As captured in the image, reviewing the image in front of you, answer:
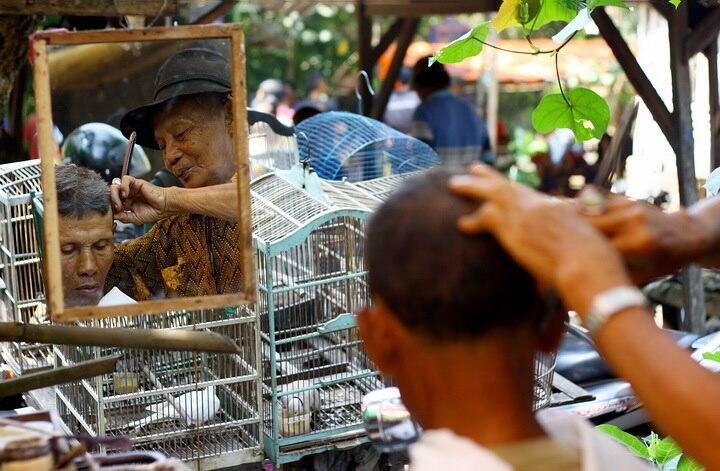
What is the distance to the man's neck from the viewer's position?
119 cm

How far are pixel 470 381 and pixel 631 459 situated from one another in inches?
9.0

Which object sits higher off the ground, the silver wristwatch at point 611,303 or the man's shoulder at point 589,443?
the silver wristwatch at point 611,303

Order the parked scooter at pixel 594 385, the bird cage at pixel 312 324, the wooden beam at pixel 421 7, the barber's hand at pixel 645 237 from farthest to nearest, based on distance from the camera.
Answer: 1. the wooden beam at pixel 421 7
2. the parked scooter at pixel 594 385
3. the bird cage at pixel 312 324
4. the barber's hand at pixel 645 237

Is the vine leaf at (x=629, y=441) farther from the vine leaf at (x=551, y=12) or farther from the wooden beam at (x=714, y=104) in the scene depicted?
the wooden beam at (x=714, y=104)

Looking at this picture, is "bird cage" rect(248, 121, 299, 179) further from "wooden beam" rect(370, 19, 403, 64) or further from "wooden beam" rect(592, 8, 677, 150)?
"wooden beam" rect(370, 19, 403, 64)

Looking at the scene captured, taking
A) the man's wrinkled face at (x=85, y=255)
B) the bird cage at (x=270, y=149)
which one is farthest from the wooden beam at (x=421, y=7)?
the man's wrinkled face at (x=85, y=255)

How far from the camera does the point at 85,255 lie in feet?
7.40

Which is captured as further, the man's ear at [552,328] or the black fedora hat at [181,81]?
the black fedora hat at [181,81]

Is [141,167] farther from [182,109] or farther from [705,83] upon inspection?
[705,83]

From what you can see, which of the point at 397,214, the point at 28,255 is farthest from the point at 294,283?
the point at 397,214

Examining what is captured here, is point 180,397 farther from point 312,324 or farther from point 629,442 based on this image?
point 629,442

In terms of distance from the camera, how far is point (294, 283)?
12.0ft

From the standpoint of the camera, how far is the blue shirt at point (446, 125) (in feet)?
27.7

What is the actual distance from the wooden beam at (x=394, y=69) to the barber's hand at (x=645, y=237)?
7.02 m
